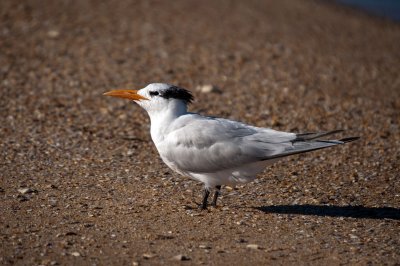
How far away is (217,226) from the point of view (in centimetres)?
528

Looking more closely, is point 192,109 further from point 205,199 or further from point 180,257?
point 180,257

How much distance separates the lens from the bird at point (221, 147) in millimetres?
5324

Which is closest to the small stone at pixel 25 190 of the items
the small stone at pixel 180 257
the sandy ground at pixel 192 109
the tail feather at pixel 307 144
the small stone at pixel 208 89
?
the sandy ground at pixel 192 109

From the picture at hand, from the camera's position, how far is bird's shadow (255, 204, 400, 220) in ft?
18.4

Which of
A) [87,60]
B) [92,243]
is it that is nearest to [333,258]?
[92,243]

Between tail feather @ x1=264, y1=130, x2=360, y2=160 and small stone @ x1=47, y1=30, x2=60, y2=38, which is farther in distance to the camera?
small stone @ x1=47, y1=30, x2=60, y2=38

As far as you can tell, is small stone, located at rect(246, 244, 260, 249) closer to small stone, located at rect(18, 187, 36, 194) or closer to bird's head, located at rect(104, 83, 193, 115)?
bird's head, located at rect(104, 83, 193, 115)

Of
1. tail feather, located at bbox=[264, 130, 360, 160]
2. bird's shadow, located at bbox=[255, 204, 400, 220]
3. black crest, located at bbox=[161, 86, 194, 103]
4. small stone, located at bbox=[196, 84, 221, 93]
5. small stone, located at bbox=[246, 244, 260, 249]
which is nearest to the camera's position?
small stone, located at bbox=[246, 244, 260, 249]

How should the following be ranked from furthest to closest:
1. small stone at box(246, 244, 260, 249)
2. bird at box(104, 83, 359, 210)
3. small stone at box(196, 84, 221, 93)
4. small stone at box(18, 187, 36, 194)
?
small stone at box(196, 84, 221, 93), small stone at box(18, 187, 36, 194), bird at box(104, 83, 359, 210), small stone at box(246, 244, 260, 249)

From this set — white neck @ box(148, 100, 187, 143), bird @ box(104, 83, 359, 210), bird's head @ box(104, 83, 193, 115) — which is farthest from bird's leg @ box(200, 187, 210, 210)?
bird's head @ box(104, 83, 193, 115)

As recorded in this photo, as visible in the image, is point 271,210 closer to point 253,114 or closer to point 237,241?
point 237,241

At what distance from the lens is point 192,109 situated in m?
8.68

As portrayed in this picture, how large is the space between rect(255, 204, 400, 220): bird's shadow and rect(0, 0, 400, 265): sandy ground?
0.02 metres

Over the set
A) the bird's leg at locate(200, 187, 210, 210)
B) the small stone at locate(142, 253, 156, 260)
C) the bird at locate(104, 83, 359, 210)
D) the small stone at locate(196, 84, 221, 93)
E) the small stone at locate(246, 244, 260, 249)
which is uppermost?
the small stone at locate(196, 84, 221, 93)
